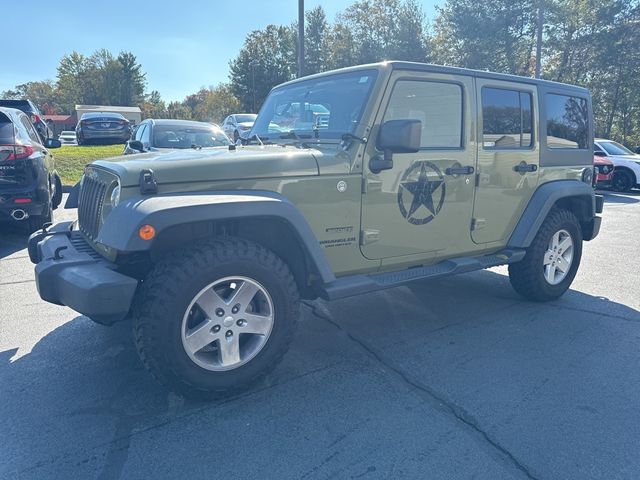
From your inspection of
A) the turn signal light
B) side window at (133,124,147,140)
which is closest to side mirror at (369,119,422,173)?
the turn signal light

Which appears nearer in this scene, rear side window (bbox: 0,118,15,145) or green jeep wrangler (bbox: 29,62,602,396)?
green jeep wrangler (bbox: 29,62,602,396)

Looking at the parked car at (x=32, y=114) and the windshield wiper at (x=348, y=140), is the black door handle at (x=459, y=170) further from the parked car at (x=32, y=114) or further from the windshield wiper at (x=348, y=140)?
the parked car at (x=32, y=114)

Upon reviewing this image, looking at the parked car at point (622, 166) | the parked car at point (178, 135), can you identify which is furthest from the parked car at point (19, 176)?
the parked car at point (622, 166)

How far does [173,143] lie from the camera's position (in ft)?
25.8

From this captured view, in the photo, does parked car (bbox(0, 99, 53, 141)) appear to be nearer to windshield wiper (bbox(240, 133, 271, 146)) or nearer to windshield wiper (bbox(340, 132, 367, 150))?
windshield wiper (bbox(240, 133, 271, 146))

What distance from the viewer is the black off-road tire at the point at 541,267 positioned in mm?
4379

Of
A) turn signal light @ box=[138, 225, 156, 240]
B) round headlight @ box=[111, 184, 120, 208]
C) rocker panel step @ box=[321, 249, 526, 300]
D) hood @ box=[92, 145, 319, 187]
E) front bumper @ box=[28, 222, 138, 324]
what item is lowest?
rocker panel step @ box=[321, 249, 526, 300]

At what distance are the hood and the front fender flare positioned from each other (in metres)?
0.12

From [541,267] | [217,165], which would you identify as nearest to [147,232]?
[217,165]

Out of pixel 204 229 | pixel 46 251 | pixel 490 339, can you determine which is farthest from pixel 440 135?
pixel 46 251

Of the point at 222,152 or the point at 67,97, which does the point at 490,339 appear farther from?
the point at 67,97

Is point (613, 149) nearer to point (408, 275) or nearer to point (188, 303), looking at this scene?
point (408, 275)

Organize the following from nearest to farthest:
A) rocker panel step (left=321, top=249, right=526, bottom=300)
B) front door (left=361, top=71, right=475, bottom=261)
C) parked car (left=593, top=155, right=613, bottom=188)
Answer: rocker panel step (left=321, top=249, right=526, bottom=300) → front door (left=361, top=71, right=475, bottom=261) → parked car (left=593, top=155, right=613, bottom=188)

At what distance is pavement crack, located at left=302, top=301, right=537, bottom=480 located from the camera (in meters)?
2.32
